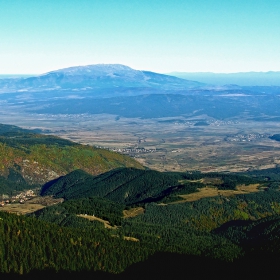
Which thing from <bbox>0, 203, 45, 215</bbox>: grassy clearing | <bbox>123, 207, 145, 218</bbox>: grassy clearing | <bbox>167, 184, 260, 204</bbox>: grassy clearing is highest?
<bbox>167, 184, 260, 204</bbox>: grassy clearing

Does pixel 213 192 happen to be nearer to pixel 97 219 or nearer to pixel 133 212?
pixel 133 212

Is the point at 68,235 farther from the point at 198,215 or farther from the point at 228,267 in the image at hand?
the point at 198,215

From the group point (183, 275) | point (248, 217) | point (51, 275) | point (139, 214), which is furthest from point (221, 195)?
point (51, 275)

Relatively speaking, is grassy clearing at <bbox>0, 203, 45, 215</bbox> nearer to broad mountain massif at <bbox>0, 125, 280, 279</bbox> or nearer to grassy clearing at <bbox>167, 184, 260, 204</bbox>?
broad mountain massif at <bbox>0, 125, 280, 279</bbox>

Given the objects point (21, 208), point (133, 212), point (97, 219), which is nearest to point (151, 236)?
point (97, 219)

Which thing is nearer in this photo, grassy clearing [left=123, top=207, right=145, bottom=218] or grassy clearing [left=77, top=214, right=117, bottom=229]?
grassy clearing [left=77, top=214, right=117, bottom=229]

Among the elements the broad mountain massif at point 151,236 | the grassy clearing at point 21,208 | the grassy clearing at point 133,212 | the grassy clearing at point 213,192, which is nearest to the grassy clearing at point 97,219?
the broad mountain massif at point 151,236

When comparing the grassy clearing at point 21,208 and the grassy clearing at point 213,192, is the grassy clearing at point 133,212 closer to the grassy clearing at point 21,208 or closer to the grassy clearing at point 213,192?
the grassy clearing at point 213,192

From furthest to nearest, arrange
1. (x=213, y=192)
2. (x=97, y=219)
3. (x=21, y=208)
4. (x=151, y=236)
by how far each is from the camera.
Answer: (x=213, y=192), (x=21, y=208), (x=97, y=219), (x=151, y=236)

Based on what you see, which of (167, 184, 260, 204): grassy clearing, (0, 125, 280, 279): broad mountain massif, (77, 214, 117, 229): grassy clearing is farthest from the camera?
(167, 184, 260, 204): grassy clearing

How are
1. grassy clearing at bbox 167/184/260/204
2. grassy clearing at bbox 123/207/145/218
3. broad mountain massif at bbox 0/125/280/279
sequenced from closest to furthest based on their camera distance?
broad mountain massif at bbox 0/125/280/279 → grassy clearing at bbox 123/207/145/218 → grassy clearing at bbox 167/184/260/204

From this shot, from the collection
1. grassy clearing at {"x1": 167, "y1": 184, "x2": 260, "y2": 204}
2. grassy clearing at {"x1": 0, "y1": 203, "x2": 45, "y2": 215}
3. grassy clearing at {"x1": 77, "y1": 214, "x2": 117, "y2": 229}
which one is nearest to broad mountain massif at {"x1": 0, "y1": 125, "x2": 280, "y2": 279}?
grassy clearing at {"x1": 77, "y1": 214, "x2": 117, "y2": 229}
